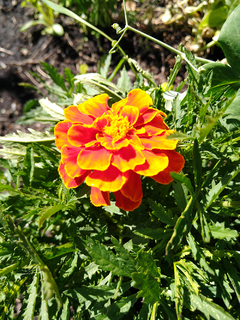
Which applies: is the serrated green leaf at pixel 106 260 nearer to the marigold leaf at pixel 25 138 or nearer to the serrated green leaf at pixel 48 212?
the serrated green leaf at pixel 48 212

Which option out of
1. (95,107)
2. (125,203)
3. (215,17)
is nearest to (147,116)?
(95,107)

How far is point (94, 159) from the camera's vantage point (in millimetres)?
678

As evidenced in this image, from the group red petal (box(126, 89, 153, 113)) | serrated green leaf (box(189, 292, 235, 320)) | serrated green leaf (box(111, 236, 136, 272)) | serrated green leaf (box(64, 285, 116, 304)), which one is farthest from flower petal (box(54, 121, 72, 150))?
serrated green leaf (box(189, 292, 235, 320))

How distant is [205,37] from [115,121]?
140 cm

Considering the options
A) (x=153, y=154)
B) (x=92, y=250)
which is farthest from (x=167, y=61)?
(x=92, y=250)

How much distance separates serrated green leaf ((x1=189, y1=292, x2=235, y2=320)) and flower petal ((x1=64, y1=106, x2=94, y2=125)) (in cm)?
60

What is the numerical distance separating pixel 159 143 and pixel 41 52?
6.43 feet

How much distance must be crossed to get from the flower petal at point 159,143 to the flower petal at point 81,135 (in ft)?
0.49

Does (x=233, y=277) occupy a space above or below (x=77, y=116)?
below

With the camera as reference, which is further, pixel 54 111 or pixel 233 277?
pixel 54 111

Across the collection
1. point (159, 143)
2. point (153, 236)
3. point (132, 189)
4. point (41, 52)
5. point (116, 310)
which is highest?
point (159, 143)

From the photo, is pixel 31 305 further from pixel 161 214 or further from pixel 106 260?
pixel 161 214

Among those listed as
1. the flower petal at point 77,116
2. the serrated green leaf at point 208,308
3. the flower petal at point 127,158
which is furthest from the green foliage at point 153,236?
the flower petal at point 77,116

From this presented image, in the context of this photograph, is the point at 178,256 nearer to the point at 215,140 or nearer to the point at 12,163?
the point at 215,140
